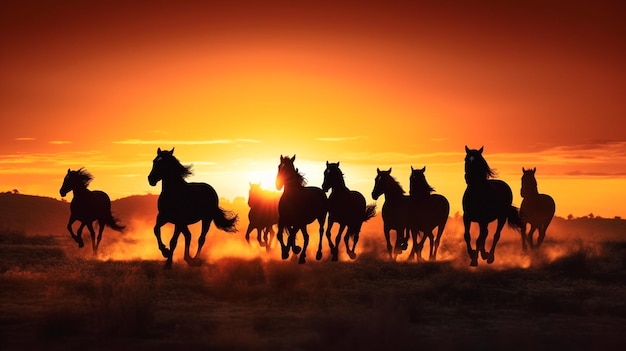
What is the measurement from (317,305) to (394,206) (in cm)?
930

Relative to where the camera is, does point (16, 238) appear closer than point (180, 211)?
No

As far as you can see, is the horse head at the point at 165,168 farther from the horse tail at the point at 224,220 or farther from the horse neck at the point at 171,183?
the horse tail at the point at 224,220

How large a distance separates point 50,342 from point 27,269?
427 inches

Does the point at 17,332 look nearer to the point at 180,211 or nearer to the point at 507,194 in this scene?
the point at 180,211

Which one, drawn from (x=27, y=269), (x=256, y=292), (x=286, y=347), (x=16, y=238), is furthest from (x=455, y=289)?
(x=16, y=238)

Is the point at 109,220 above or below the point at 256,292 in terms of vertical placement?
above

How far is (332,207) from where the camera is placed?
84.6ft

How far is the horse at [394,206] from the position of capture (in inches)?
1016

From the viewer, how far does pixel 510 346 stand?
13.5 meters

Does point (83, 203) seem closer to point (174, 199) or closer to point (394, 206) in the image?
point (174, 199)

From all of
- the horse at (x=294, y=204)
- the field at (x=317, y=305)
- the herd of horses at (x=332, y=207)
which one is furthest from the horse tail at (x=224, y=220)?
the horse at (x=294, y=204)

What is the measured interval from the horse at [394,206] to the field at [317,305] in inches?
35.0

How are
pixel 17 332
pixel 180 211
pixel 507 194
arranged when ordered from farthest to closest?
pixel 507 194 < pixel 180 211 < pixel 17 332

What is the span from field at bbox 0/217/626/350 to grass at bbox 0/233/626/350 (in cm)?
3
